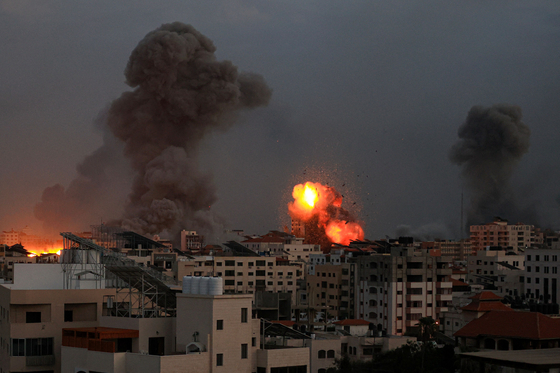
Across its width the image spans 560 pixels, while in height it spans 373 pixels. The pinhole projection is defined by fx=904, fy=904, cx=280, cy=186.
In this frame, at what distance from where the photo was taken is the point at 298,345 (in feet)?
139

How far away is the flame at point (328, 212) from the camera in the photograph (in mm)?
130875

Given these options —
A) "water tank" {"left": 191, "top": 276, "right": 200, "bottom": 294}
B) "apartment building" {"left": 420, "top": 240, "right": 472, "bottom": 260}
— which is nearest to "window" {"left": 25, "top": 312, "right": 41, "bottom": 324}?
"water tank" {"left": 191, "top": 276, "right": 200, "bottom": 294}

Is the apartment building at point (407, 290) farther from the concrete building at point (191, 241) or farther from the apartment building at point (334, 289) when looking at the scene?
the concrete building at point (191, 241)

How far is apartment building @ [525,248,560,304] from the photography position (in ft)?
256

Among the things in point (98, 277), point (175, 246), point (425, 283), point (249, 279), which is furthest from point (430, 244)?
point (98, 277)

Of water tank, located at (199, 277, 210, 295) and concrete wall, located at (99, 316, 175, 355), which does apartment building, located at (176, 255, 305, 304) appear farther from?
water tank, located at (199, 277, 210, 295)

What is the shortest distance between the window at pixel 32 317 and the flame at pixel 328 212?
90162mm

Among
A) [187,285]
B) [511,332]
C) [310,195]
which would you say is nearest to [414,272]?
[511,332]

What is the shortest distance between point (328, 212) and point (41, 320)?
91.1m

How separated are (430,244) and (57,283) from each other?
328 ft

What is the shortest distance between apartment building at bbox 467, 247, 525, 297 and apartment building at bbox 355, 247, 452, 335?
13.3m

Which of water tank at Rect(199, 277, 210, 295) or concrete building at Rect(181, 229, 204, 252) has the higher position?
concrete building at Rect(181, 229, 204, 252)

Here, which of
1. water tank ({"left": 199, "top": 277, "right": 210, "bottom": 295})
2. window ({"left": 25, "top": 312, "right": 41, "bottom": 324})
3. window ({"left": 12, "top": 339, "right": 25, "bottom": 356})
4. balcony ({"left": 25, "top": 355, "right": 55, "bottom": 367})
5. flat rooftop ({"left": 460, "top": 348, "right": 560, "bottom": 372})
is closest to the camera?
flat rooftop ({"left": 460, "top": 348, "right": 560, "bottom": 372})

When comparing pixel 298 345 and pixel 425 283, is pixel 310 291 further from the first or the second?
pixel 298 345
